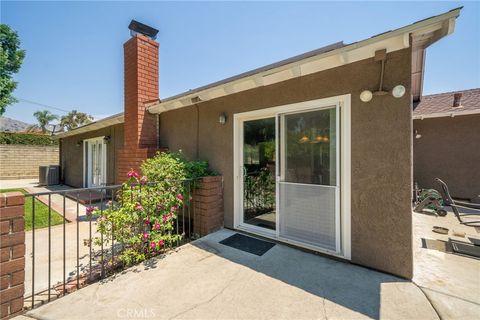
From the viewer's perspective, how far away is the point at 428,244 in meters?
4.20

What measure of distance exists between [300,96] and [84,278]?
4.60 metres

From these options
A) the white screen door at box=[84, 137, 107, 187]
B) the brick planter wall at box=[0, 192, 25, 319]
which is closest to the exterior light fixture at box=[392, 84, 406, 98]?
the brick planter wall at box=[0, 192, 25, 319]

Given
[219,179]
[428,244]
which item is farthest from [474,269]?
[219,179]

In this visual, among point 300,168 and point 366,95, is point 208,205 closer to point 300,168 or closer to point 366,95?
point 300,168

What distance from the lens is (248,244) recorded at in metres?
4.25

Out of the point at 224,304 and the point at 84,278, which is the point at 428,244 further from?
the point at 84,278

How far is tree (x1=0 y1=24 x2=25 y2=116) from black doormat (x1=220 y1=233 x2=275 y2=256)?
16.5m

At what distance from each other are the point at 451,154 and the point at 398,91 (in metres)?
7.81

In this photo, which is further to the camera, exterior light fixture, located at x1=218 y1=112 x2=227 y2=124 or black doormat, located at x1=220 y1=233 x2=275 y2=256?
exterior light fixture, located at x1=218 y1=112 x2=227 y2=124

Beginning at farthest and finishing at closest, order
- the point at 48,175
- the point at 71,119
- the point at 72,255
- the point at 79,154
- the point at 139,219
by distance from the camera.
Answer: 1. the point at 71,119
2. the point at 48,175
3. the point at 79,154
4. the point at 72,255
5. the point at 139,219

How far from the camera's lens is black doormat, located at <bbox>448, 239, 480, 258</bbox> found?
3.77 meters

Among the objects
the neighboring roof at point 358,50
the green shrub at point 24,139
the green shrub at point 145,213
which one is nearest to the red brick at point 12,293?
the green shrub at point 145,213

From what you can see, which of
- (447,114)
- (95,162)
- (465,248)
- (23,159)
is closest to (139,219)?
(465,248)

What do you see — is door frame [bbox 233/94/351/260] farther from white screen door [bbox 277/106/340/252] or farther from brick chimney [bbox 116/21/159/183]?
brick chimney [bbox 116/21/159/183]
